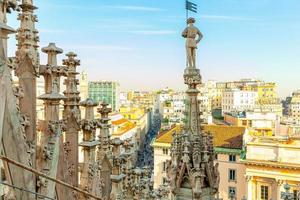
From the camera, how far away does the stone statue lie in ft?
30.7

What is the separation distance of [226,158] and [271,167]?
7.37m

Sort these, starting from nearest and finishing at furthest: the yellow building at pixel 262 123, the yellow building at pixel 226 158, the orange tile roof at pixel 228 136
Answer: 1. the yellow building at pixel 226 158
2. the orange tile roof at pixel 228 136
3. the yellow building at pixel 262 123

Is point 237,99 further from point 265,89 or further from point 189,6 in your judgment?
point 189,6

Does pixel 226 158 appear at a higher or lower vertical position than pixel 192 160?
lower

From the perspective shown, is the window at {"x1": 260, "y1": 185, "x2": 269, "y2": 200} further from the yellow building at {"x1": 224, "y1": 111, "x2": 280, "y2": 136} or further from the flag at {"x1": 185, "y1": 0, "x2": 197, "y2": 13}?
the flag at {"x1": 185, "y1": 0, "x2": 197, "y2": 13}

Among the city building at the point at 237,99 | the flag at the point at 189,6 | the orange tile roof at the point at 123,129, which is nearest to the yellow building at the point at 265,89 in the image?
the city building at the point at 237,99

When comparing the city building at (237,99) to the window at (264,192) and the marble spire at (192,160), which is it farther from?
the marble spire at (192,160)

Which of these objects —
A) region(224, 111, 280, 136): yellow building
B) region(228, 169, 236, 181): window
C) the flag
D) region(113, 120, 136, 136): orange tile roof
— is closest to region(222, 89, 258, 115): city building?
region(113, 120, 136, 136): orange tile roof

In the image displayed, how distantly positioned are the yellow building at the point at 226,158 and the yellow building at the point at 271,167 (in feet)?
11.0

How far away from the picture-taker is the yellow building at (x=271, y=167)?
1295 inches

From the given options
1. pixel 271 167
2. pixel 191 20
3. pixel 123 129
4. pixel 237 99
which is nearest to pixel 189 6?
pixel 191 20

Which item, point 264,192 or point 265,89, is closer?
point 264,192

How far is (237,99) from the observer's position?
146 m

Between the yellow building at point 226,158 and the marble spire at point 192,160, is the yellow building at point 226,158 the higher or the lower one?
the lower one
